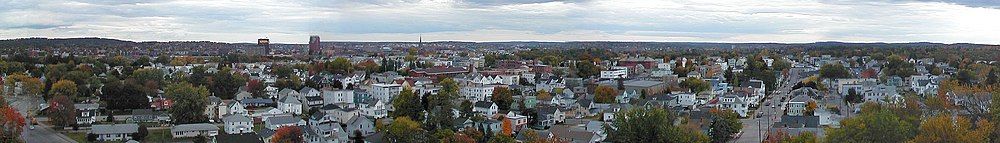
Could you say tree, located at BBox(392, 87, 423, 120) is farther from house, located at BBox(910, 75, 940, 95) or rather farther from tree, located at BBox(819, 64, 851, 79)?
tree, located at BBox(819, 64, 851, 79)

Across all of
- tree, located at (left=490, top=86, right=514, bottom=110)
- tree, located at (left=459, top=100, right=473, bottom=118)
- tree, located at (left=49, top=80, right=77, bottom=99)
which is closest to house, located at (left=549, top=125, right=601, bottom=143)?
tree, located at (left=459, top=100, right=473, bottom=118)

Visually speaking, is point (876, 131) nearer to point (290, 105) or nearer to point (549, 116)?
point (549, 116)

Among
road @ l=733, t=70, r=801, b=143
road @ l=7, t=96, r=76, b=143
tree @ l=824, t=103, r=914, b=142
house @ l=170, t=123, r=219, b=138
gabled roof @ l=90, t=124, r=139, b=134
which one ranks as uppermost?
tree @ l=824, t=103, r=914, b=142

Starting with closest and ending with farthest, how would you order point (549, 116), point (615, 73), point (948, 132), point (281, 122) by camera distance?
1. point (948, 132)
2. point (281, 122)
3. point (549, 116)
4. point (615, 73)

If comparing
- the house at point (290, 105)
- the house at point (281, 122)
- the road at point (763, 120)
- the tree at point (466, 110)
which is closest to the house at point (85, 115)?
the house at point (281, 122)

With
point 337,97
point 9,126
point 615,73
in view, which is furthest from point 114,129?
point 615,73

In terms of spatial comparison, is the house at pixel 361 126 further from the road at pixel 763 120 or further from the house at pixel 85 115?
the road at pixel 763 120
